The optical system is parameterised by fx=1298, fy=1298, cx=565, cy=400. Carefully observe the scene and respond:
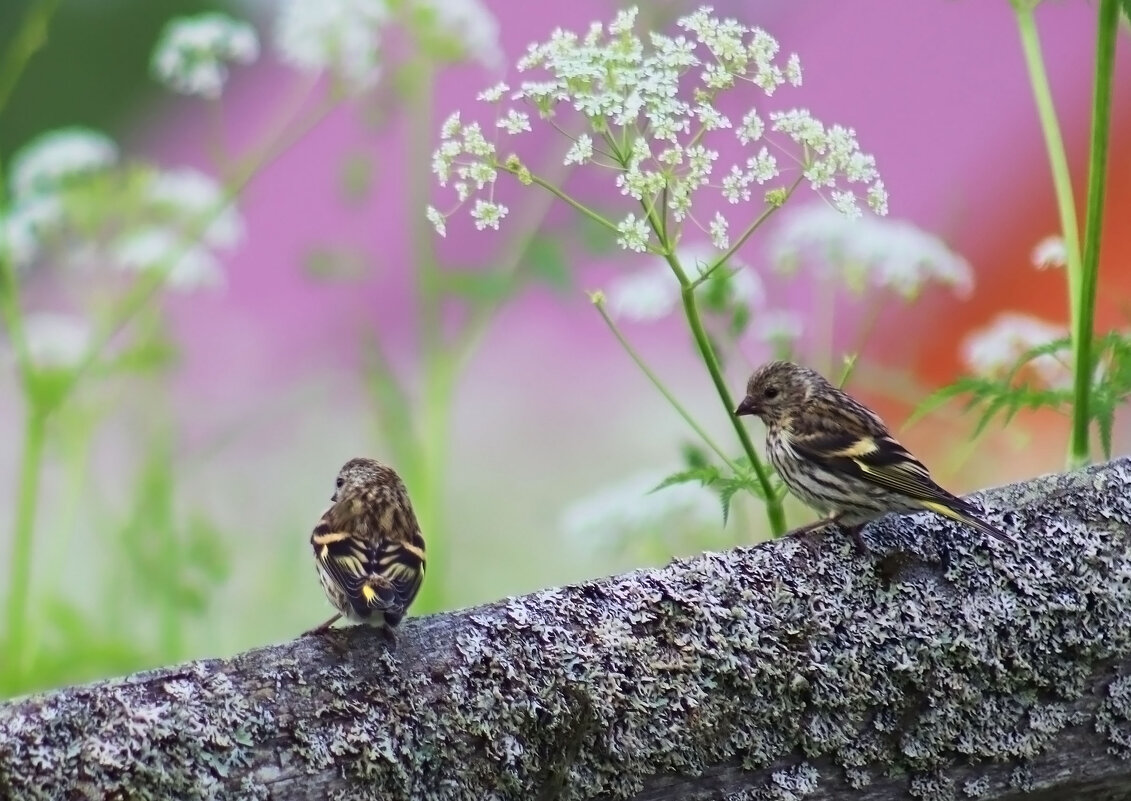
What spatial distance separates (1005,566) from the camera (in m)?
1.30

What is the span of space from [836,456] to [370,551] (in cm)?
62

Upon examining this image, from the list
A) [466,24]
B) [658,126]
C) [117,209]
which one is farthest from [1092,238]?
[117,209]

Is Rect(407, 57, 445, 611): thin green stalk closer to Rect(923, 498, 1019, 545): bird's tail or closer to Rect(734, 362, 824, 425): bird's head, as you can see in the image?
Rect(734, 362, 824, 425): bird's head

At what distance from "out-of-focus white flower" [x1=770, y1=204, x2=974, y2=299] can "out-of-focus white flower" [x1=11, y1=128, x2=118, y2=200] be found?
1.54 meters

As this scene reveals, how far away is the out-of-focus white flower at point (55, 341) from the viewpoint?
2.85 metres

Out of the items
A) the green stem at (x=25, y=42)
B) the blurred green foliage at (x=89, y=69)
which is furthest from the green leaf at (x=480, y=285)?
the blurred green foliage at (x=89, y=69)

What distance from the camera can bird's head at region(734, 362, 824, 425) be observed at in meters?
1.87

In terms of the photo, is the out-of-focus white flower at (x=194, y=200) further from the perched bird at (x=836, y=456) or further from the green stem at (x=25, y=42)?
the perched bird at (x=836, y=456)

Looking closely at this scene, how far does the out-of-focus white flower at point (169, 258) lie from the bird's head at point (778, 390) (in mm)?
1314

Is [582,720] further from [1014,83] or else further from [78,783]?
[1014,83]

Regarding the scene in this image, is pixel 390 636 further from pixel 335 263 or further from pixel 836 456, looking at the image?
pixel 335 263

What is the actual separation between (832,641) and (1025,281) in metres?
2.27

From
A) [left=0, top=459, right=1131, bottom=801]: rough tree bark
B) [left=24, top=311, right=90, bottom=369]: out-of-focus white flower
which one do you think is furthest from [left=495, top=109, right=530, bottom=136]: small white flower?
[left=24, top=311, right=90, bottom=369]: out-of-focus white flower

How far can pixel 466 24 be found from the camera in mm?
2789
